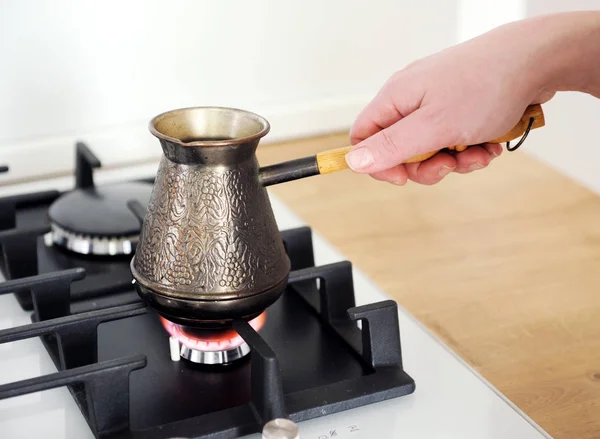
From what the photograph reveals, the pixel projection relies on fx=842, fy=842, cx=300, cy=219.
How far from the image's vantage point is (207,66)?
1337 mm

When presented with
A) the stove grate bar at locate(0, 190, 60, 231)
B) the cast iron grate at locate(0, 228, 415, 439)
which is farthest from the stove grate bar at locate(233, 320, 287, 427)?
the stove grate bar at locate(0, 190, 60, 231)

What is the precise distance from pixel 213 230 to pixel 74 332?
149mm

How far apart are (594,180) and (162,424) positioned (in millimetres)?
872

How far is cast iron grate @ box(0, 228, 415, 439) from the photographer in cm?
60

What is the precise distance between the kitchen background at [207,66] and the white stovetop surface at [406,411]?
0.57m

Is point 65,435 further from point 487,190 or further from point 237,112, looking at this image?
point 487,190

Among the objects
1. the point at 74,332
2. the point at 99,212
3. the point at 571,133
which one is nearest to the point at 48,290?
the point at 74,332

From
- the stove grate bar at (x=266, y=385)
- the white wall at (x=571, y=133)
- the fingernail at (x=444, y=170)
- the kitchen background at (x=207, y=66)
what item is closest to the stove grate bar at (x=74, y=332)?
the stove grate bar at (x=266, y=385)

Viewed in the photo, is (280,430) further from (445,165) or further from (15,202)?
(15,202)

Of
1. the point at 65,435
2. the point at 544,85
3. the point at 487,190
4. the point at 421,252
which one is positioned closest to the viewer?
the point at 65,435

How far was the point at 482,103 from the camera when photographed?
0.71m

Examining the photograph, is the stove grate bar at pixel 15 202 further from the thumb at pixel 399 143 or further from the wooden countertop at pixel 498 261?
the thumb at pixel 399 143

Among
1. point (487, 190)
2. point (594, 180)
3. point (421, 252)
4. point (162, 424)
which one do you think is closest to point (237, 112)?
point (162, 424)

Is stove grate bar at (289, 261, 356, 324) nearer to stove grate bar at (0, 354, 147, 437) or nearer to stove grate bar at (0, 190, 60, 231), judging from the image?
stove grate bar at (0, 354, 147, 437)
